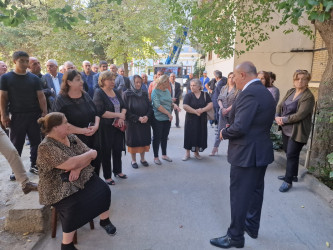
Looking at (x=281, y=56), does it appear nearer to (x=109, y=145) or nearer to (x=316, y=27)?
(x=316, y=27)

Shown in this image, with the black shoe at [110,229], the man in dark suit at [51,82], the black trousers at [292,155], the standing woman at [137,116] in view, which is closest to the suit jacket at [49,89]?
the man in dark suit at [51,82]

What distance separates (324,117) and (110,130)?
11.6 ft

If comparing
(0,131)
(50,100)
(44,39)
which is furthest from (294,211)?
(44,39)

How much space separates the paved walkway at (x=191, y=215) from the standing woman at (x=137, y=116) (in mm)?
558

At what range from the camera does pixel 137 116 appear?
493 centimetres

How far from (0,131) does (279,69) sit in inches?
405

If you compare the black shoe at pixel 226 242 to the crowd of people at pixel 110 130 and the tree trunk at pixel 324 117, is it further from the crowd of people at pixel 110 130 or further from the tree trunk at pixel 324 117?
the tree trunk at pixel 324 117

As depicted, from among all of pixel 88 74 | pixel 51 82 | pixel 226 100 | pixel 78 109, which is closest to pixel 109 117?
pixel 78 109

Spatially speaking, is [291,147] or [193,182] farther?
[193,182]

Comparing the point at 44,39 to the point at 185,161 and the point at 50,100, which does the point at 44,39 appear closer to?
the point at 50,100

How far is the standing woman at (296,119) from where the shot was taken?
3.97m

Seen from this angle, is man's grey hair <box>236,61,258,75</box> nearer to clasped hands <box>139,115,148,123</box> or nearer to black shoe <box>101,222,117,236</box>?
black shoe <box>101,222,117,236</box>

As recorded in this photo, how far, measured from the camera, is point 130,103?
4980mm

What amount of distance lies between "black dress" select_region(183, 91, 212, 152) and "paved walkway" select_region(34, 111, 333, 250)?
76 centimetres
